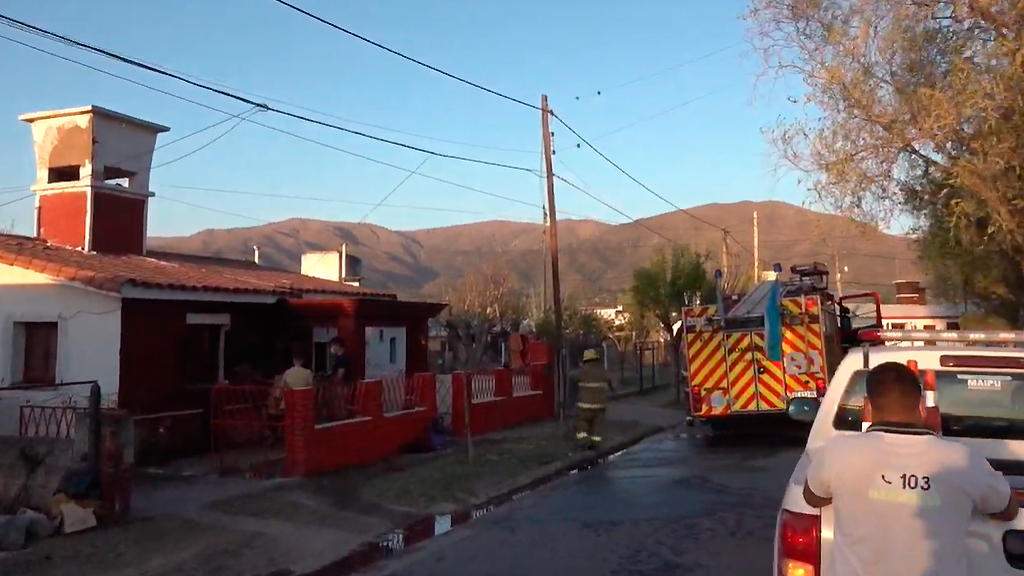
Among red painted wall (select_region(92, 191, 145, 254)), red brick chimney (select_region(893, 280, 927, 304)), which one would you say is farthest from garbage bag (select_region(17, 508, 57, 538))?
red brick chimney (select_region(893, 280, 927, 304))

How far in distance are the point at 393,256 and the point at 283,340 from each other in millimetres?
111245

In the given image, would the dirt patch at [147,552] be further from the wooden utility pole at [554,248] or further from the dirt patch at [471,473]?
the wooden utility pole at [554,248]

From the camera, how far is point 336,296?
19656 mm

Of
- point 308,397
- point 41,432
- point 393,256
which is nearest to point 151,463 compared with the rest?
point 41,432

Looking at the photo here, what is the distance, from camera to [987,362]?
4.99 metres

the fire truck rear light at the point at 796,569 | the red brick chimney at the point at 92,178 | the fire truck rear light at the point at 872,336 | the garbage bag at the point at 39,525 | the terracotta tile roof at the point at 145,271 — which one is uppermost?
the red brick chimney at the point at 92,178

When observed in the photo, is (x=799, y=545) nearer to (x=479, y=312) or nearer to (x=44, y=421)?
(x=44, y=421)

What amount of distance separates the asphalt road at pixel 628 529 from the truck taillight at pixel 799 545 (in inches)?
171

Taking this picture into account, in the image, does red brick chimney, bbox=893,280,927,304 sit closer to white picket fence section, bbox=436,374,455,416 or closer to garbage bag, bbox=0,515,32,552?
white picket fence section, bbox=436,374,455,416

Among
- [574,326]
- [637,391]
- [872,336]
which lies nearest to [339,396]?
[872,336]

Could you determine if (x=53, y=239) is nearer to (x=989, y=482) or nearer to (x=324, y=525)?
(x=324, y=525)

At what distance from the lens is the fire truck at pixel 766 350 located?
17328 mm

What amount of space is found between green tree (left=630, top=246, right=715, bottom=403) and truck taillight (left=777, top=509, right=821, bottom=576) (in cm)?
2579

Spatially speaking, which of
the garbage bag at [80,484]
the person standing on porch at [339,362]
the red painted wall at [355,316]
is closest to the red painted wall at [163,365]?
the red painted wall at [355,316]
